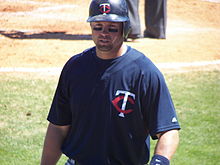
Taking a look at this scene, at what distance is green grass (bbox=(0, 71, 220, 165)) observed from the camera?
6.25m

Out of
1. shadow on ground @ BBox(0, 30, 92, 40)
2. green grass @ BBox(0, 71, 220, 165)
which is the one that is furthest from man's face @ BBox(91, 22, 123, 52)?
shadow on ground @ BBox(0, 30, 92, 40)

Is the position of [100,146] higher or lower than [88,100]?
lower

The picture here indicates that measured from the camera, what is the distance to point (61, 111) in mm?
3664

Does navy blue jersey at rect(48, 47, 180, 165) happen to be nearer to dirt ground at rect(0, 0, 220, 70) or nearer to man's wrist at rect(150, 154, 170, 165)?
man's wrist at rect(150, 154, 170, 165)

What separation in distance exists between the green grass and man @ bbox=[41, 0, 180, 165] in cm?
271

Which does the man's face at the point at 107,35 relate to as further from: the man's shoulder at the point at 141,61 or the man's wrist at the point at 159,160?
the man's wrist at the point at 159,160

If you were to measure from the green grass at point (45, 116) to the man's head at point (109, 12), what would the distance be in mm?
2929

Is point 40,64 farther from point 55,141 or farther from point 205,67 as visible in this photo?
point 55,141

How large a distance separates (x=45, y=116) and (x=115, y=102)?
423 centimetres

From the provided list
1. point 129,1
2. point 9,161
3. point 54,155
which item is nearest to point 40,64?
point 129,1

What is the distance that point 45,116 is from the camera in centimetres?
744

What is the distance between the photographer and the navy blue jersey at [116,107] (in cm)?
330

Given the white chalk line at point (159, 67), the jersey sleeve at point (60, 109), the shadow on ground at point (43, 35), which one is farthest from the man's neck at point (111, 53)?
the shadow on ground at point (43, 35)

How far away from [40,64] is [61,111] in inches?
263
